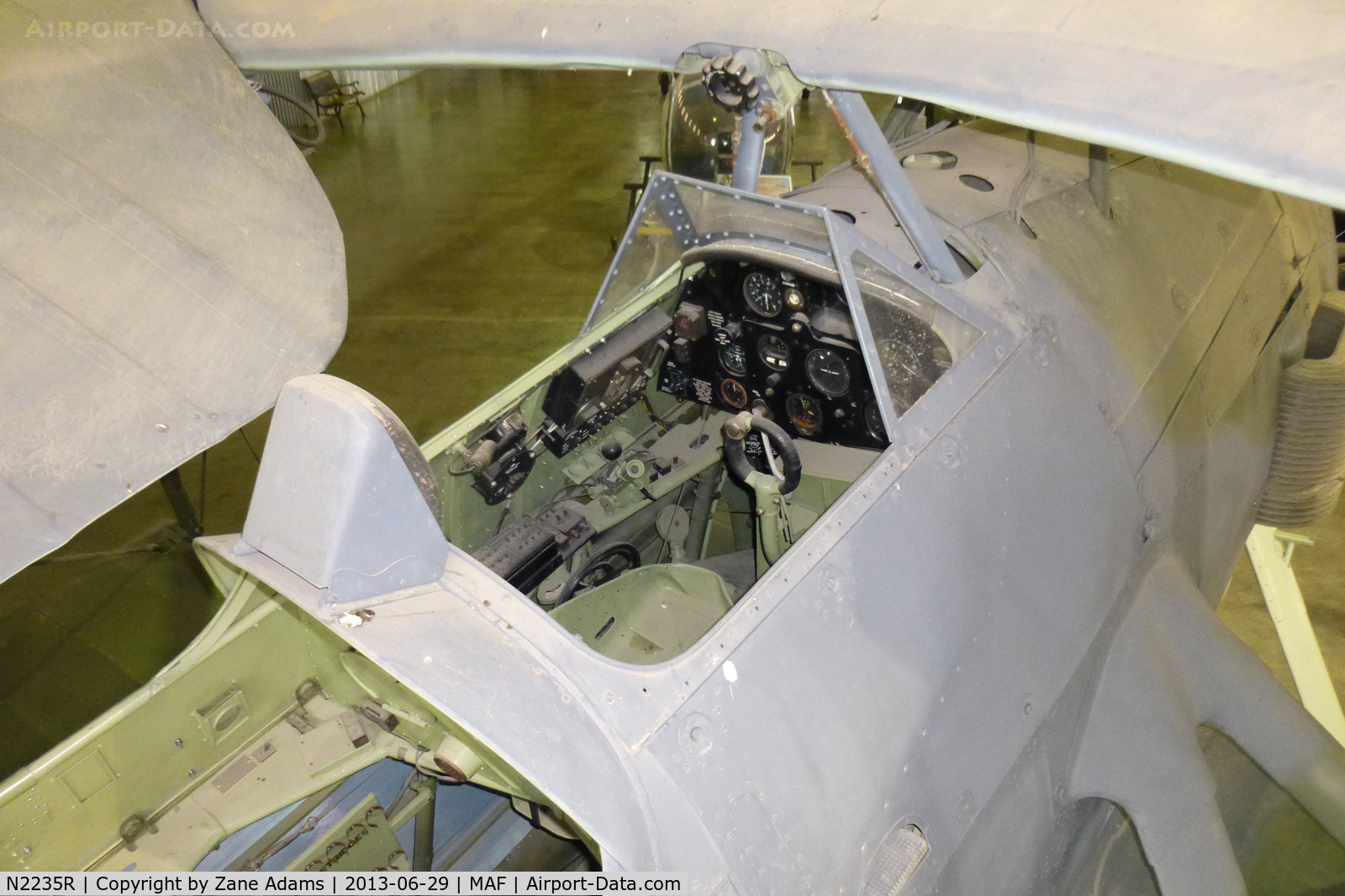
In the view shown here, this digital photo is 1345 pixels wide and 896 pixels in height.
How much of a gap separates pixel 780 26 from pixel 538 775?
5.84ft

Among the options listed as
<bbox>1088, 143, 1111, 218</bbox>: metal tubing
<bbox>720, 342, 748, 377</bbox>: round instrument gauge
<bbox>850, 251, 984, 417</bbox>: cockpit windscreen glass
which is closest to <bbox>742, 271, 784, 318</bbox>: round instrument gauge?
<bbox>720, 342, 748, 377</bbox>: round instrument gauge

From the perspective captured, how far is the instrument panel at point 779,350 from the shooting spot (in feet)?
10.0

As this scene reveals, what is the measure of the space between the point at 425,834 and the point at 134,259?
6.14 feet

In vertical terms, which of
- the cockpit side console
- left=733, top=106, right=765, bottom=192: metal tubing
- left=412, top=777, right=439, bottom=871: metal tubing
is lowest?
left=412, top=777, right=439, bottom=871: metal tubing

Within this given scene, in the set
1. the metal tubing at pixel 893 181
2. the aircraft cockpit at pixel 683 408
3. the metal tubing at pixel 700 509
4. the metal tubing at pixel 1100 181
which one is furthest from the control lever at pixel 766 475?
the metal tubing at pixel 1100 181

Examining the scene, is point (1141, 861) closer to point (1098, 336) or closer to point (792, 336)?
point (1098, 336)

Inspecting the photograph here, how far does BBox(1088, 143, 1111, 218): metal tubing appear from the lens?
3.36m

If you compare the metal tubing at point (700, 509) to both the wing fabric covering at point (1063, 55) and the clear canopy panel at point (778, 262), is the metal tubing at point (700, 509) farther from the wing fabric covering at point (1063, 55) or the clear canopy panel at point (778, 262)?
the wing fabric covering at point (1063, 55)

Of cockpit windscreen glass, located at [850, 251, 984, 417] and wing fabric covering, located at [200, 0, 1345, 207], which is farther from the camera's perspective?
cockpit windscreen glass, located at [850, 251, 984, 417]

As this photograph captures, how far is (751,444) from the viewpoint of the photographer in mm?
3455

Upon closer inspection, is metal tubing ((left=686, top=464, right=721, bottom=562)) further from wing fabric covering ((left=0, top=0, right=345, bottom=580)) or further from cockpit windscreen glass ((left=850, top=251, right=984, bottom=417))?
wing fabric covering ((left=0, top=0, right=345, bottom=580))

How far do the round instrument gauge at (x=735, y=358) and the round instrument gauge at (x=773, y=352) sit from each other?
7 cm

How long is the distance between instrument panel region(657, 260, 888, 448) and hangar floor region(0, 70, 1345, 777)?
3.24 m

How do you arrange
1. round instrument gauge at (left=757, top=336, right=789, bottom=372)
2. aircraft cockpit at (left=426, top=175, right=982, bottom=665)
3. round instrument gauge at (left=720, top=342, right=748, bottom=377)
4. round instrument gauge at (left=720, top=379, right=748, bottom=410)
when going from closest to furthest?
aircraft cockpit at (left=426, top=175, right=982, bottom=665)
round instrument gauge at (left=757, top=336, right=789, bottom=372)
round instrument gauge at (left=720, top=342, right=748, bottom=377)
round instrument gauge at (left=720, top=379, right=748, bottom=410)
